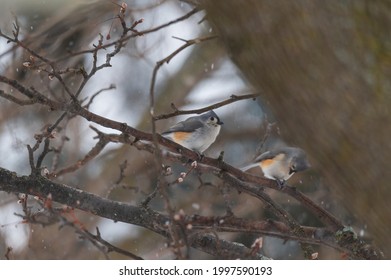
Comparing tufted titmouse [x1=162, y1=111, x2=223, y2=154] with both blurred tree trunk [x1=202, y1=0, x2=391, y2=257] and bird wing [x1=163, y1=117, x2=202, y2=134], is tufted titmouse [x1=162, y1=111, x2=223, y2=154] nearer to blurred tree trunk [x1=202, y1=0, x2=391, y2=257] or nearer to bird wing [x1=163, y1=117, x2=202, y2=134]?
bird wing [x1=163, y1=117, x2=202, y2=134]

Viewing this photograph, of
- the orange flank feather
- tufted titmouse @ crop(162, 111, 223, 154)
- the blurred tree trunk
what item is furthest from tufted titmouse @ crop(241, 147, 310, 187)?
the blurred tree trunk

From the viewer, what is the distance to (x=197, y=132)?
2451mm

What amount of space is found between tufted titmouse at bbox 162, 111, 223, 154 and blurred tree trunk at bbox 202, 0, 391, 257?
3.73 ft

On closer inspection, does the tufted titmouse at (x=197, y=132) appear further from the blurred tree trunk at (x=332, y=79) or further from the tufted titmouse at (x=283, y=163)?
the blurred tree trunk at (x=332, y=79)

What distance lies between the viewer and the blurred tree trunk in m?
1.08

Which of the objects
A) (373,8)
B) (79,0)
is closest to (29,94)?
(373,8)

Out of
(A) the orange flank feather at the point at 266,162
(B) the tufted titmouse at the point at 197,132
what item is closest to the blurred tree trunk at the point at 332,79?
(B) the tufted titmouse at the point at 197,132

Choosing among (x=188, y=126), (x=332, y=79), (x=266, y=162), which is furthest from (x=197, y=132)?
(x=332, y=79)

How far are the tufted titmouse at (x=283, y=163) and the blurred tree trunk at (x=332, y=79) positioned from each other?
46.2 inches

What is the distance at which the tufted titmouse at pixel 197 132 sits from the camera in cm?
241

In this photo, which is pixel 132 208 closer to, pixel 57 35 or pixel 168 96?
pixel 57 35

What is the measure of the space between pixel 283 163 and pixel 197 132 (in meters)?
0.42

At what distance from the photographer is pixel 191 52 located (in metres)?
3.81
